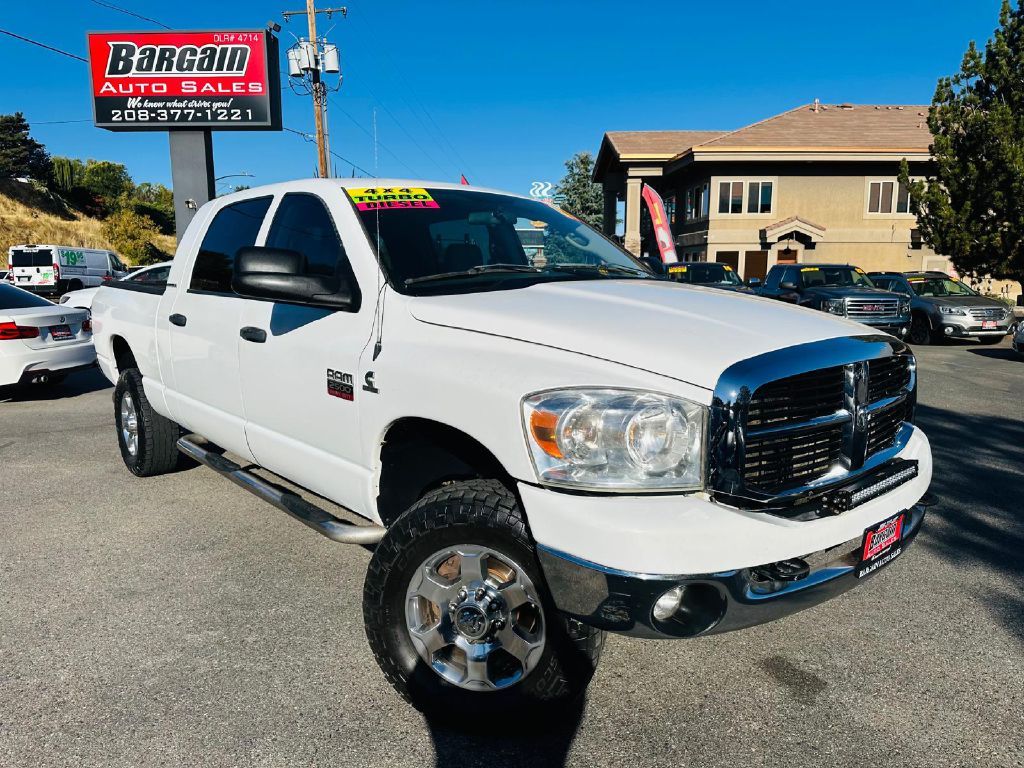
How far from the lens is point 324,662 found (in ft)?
9.65

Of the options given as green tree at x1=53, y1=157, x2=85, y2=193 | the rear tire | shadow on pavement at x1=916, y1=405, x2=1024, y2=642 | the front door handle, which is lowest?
shadow on pavement at x1=916, y1=405, x2=1024, y2=642

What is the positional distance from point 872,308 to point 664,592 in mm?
14210

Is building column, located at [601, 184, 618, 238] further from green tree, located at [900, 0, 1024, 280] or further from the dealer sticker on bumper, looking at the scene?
the dealer sticker on bumper

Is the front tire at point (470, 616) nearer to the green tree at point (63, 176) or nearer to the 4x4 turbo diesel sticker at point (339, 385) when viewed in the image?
the 4x4 turbo diesel sticker at point (339, 385)

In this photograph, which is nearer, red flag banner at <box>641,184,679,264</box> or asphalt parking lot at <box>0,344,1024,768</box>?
asphalt parking lot at <box>0,344,1024,768</box>

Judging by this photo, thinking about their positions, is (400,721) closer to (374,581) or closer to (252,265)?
(374,581)

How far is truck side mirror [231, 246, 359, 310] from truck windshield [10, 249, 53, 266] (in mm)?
32319

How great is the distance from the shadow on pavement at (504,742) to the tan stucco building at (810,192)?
30391mm

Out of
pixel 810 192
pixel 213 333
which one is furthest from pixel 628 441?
pixel 810 192

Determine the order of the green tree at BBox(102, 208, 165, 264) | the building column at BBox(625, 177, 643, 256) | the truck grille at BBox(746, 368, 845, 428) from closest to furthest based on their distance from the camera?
the truck grille at BBox(746, 368, 845, 428), the building column at BBox(625, 177, 643, 256), the green tree at BBox(102, 208, 165, 264)

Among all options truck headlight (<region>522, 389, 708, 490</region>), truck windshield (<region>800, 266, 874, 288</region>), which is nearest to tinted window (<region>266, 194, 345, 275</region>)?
truck headlight (<region>522, 389, 708, 490</region>)

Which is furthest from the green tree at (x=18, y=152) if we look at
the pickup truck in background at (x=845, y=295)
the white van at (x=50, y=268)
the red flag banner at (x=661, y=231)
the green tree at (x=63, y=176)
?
the pickup truck in background at (x=845, y=295)

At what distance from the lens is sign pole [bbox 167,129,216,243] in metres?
19.2

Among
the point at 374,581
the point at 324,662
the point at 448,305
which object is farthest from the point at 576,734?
the point at 448,305
